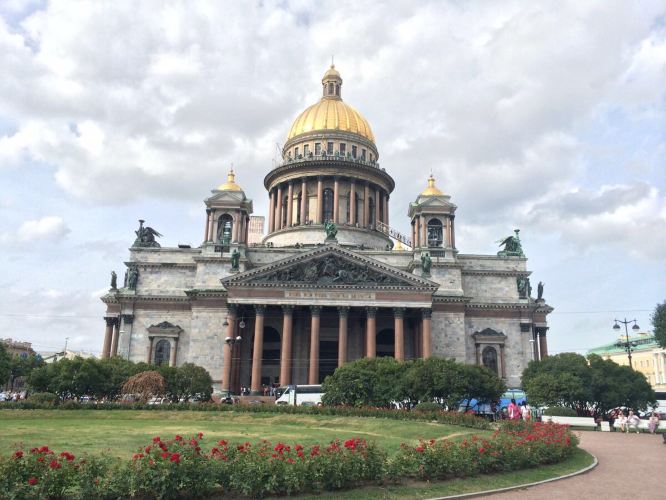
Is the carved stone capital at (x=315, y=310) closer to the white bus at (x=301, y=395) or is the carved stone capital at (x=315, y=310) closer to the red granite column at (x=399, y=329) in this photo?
the red granite column at (x=399, y=329)

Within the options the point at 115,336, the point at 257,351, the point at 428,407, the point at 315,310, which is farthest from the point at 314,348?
the point at 115,336

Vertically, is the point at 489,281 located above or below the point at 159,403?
above

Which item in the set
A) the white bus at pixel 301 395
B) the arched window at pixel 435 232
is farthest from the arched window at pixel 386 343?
the white bus at pixel 301 395

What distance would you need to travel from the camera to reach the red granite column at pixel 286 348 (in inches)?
2041

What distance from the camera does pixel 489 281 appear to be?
62.7 m

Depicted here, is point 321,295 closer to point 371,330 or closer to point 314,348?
point 314,348

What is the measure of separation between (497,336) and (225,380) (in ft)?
92.6

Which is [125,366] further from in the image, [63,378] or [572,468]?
[572,468]

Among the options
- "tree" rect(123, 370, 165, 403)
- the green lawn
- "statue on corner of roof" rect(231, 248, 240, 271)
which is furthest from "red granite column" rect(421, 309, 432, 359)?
"tree" rect(123, 370, 165, 403)

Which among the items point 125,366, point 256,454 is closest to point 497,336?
point 125,366

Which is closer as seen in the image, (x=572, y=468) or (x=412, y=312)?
(x=572, y=468)

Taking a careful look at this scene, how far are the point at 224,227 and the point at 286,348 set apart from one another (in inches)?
688

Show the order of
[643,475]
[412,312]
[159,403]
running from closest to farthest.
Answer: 1. [643,475]
2. [159,403]
3. [412,312]

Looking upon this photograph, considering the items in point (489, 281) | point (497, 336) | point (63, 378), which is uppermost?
point (489, 281)
